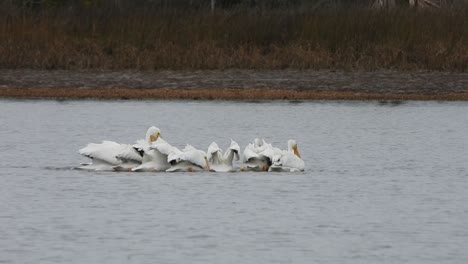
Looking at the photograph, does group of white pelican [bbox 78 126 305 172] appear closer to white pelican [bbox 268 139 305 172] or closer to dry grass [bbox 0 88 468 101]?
white pelican [bbox 268 139 305 172]

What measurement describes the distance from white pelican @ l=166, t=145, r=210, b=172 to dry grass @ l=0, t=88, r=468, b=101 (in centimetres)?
1154

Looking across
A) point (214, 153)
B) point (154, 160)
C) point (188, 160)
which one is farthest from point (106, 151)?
point (214, 153)

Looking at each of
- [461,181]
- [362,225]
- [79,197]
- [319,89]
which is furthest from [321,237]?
[319,89]

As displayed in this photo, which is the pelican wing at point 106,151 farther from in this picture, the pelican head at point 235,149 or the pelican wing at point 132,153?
the pelican head at point 235,149

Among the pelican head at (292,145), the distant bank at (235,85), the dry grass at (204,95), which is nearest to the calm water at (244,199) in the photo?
the pelican head at (292,145)

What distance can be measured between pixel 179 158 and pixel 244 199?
2001 millimetres

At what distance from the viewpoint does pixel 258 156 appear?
17.2 meters

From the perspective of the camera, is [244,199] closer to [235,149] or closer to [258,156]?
[235,149]

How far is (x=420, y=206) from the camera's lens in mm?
14734

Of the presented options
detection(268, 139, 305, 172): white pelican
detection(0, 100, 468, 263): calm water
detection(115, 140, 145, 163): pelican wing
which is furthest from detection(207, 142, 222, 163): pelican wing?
detection(115, 140, 145, 163): pelican wing

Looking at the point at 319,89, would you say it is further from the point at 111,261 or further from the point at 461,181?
the point at 111,261

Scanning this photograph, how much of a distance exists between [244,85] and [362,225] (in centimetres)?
1694

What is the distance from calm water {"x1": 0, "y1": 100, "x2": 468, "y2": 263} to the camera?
477 inches

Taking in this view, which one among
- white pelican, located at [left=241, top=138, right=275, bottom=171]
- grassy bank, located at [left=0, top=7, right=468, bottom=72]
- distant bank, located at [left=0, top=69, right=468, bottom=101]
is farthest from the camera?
grassy bank, located at [left=0, top=7, right=468, bottom=72]
